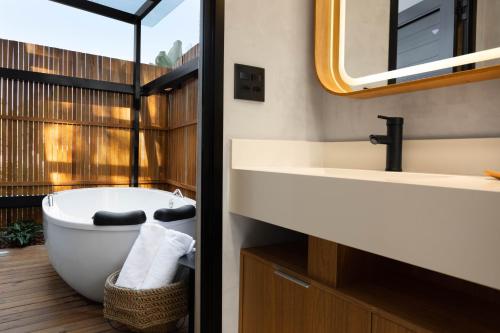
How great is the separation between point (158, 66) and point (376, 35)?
4.14 meters

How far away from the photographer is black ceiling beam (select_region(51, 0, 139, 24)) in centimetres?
439

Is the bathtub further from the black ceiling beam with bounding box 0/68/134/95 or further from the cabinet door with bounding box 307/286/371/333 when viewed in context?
the black ceiling beam with bounding box 0/68/134/95

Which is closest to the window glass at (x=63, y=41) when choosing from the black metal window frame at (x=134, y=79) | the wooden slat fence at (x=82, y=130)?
the wooden slat fence at (x=82, y=130)

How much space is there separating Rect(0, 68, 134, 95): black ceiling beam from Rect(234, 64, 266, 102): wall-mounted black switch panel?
13.1 feet

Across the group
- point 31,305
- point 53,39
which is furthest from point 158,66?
point 31,305

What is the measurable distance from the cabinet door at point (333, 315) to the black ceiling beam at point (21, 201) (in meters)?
4.30

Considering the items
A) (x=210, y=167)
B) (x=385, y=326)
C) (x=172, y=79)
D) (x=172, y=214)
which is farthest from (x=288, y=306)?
(x=172, y=79)

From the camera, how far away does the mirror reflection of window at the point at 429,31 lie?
1.07 meters

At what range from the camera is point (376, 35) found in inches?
54.3

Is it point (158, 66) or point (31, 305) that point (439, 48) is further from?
point (158, 66)

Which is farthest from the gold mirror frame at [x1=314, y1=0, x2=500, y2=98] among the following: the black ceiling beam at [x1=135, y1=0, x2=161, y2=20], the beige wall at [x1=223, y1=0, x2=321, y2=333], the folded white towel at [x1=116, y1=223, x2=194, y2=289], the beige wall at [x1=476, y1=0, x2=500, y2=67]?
the black ceiling beam at [x1=135, y1=0, x2=161, y2=20]

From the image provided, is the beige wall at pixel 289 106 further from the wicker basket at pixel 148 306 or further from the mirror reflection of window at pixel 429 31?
the wicker basket at pixel 148 306

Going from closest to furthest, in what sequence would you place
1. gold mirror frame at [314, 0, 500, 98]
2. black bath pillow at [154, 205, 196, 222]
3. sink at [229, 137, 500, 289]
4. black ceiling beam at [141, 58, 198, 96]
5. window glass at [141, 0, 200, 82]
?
sink at [229, 137, 500, 289]
gold mirror frame at [314, 0, 500, 98]
black bath pillow at [154, 205, 196, 222]
black ceiling beam at [141, 58, 198, 96]
window glass at [141, 0, 200, 82]

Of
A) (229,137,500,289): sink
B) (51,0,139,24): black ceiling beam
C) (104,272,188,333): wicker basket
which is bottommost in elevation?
(104,272,188,333): wicker basket
